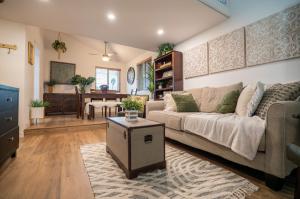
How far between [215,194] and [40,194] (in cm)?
132

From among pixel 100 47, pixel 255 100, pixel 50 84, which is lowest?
pixel 255 100

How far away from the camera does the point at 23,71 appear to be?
2.79 metres

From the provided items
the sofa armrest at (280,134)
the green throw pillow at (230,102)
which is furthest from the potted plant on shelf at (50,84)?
the sofa armrest at (280,134)

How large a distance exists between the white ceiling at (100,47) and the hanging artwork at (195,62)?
248 cm

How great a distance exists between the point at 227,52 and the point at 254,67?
1.69 feet

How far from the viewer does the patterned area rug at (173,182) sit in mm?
1104

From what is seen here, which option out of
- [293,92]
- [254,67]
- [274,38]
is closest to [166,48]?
[254,67]

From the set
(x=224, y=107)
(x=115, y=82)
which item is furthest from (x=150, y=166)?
(x=115, y=82)

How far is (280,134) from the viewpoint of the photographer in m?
1.12

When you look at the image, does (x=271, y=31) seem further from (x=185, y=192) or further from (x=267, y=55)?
(x=185, y=192)

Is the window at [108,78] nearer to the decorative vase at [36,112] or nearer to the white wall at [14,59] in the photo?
the decorative vase at [36,112]

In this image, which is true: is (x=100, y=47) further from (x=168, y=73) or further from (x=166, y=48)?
(x=168, y=73)

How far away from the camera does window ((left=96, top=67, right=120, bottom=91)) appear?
6.79 m

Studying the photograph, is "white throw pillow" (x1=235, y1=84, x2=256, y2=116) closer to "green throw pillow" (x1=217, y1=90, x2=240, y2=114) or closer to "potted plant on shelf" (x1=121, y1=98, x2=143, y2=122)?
"green throw pillow" (x1=217, y1=90, x2=240, y2=114)
